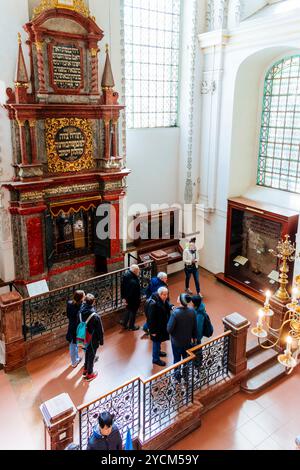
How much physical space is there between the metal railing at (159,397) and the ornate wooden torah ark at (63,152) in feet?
11.5

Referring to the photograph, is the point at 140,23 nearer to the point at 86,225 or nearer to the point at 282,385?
the point at 86,225

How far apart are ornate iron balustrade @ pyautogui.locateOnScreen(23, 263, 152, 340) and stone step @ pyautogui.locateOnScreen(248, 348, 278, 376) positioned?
8.64 ft

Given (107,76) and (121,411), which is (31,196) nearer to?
(107,76)

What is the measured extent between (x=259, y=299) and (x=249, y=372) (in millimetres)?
2763

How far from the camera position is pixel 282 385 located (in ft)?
21.8

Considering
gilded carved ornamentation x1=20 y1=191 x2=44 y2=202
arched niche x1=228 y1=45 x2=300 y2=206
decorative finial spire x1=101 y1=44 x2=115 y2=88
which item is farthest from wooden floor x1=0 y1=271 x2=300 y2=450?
decorative finial spire x1=101 y1=44 x2=115 y2=88

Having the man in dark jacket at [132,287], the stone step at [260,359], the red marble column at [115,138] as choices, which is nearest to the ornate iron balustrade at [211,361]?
the stone step at [260,359]

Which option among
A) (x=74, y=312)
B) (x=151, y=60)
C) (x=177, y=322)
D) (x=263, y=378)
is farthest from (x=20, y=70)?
(x=263, y=378)

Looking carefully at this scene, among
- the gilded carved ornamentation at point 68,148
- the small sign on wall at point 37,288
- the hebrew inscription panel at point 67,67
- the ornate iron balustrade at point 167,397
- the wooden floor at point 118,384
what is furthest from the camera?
the gilded carved ornamentation at point 68,148

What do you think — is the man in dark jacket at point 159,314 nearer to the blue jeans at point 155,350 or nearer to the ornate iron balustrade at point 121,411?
the blue jeans at point 155,350

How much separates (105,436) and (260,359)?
3.91m

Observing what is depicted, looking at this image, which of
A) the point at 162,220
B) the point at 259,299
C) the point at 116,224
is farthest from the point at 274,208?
the point at 116,224

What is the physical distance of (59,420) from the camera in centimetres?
443

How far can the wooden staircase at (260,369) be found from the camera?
257 inches
